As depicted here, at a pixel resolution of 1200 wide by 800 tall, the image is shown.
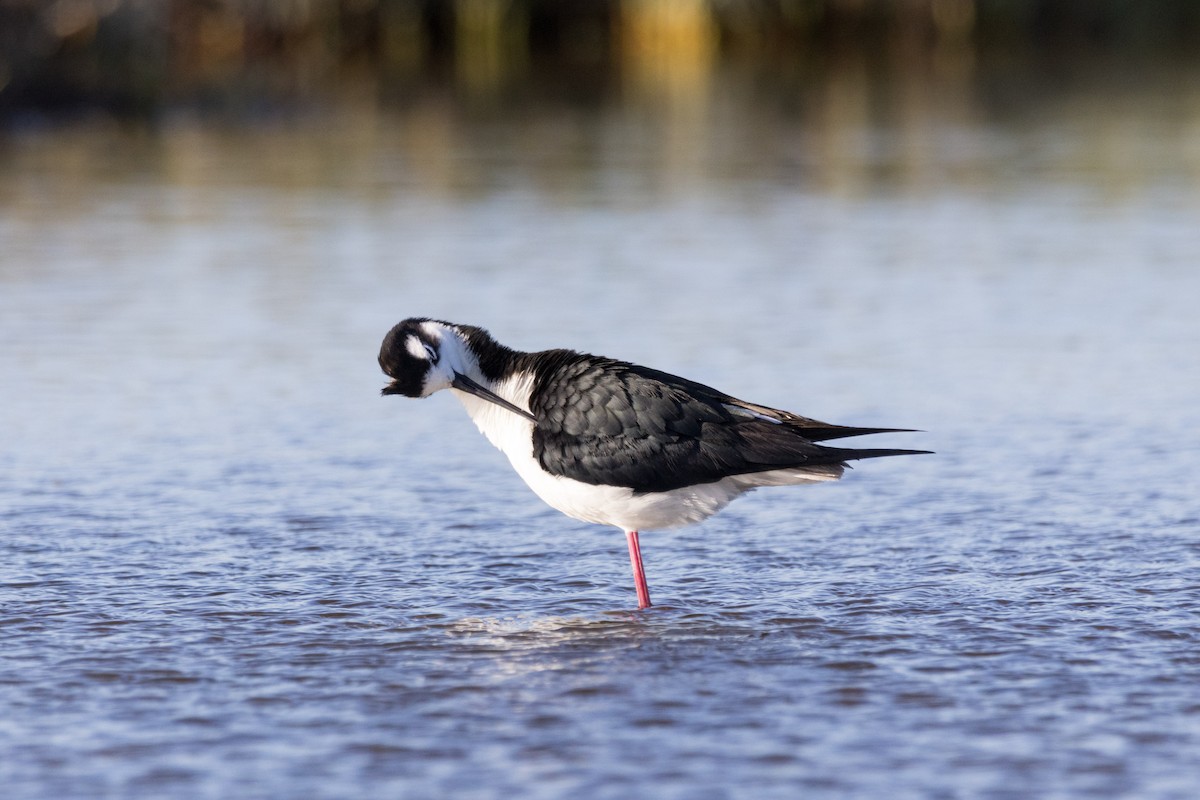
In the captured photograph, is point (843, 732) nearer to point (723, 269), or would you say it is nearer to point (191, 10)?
point (723, 269)

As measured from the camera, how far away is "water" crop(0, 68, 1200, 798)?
20.0ft

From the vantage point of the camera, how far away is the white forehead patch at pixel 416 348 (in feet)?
25.5

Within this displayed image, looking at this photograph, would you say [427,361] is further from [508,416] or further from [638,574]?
[638,574]

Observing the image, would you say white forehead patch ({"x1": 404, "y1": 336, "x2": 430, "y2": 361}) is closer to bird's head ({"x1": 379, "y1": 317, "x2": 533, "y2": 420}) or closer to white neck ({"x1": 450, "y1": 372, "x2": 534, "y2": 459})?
bird's head ({"x1": 379, "y1": 317, "x2": 533, "y2": 420})

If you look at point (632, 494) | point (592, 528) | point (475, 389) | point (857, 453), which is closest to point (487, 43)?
point (592, 528)

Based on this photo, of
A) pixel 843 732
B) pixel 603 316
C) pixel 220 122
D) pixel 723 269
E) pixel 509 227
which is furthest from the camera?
pixel 220 122

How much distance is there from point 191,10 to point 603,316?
32.6 metres

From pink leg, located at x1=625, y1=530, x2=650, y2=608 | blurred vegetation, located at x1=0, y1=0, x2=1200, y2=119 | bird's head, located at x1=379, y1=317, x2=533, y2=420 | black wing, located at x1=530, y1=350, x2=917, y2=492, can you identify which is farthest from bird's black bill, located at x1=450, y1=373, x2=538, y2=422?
blurred vegetation, located at x1=0, y1=0, x2=1200, y2=119

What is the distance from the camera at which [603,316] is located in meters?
14.4

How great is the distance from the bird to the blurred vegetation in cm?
2281

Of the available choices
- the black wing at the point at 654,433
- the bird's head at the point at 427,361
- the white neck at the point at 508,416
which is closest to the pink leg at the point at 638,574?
the black wing at the point at 654,433

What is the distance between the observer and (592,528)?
924cm

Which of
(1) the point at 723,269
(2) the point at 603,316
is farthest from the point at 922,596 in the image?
(1) the point at 723,269

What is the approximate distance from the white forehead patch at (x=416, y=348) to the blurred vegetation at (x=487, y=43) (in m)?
22.8
